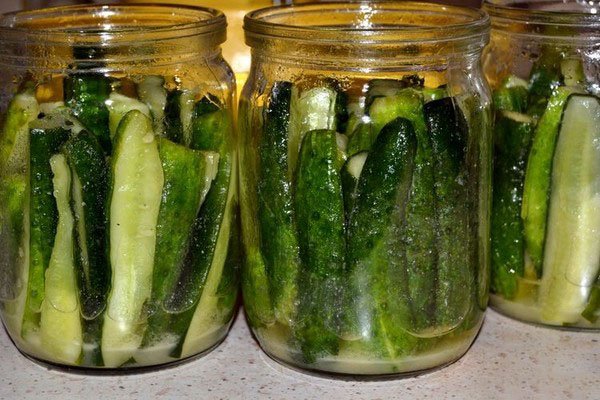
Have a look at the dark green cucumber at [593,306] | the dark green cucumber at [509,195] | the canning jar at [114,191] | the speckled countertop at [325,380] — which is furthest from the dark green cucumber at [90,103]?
the dark green cucumber at [593,306]

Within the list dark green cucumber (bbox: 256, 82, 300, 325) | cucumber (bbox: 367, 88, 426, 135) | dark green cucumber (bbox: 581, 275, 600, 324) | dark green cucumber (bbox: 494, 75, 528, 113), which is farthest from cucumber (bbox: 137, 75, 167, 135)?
dark green cucumber (bbox: 581, 275, 600, 324)

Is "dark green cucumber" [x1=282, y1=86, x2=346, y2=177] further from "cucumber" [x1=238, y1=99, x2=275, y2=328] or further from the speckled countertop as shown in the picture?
the speckled countertop

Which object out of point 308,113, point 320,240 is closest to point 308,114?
point 308,113

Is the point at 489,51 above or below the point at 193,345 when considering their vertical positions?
above

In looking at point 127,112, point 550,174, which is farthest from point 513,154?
point 127,112

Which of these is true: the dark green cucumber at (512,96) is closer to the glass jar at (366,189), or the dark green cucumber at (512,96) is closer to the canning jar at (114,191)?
the glass jar at (366,189)

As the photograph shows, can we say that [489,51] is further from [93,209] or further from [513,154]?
[93,209]

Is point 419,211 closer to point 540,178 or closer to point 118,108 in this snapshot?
point 540,178
